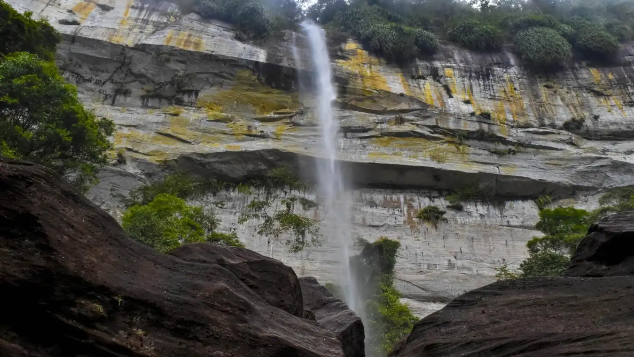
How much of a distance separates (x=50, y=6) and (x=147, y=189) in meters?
13.3

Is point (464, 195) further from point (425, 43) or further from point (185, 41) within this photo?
point (185, 41)

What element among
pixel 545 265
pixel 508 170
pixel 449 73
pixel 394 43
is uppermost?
pixel 394 43

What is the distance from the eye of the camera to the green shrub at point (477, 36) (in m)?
34.2

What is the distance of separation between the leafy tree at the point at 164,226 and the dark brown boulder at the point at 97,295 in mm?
6448

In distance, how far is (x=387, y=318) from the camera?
1938 centimetres

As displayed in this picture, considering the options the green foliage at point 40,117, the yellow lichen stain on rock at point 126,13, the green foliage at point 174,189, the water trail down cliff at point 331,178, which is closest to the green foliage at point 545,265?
the water trail down cliff at point 331,178

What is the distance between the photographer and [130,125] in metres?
26.0

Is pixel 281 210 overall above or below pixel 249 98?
below

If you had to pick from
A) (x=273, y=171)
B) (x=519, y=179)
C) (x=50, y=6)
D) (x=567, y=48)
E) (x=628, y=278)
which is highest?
(x=567, y=48)

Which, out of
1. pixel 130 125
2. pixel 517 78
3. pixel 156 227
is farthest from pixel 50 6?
pixel 517 78

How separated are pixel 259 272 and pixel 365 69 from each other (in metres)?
22.8

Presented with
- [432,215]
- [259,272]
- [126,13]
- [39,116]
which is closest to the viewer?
[259,272]

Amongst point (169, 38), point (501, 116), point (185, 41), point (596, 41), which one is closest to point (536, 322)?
point (501, 116)

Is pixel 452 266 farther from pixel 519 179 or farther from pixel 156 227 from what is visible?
pixel 156 227
